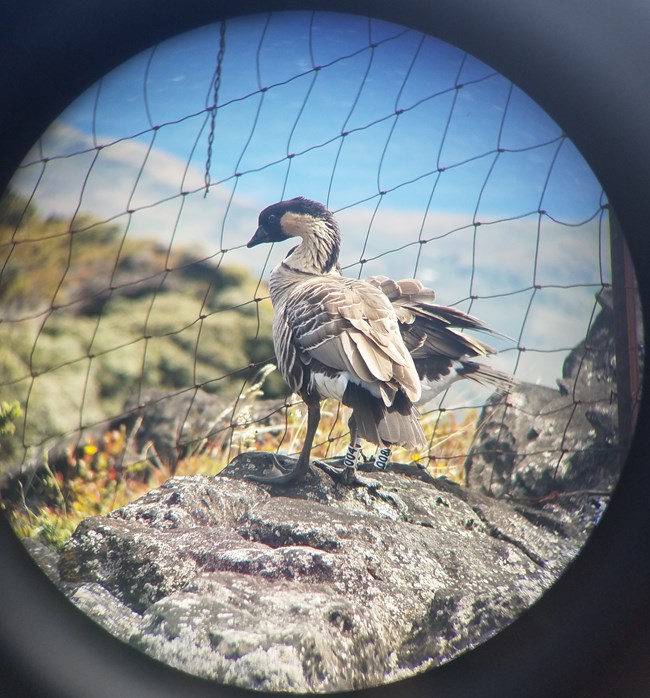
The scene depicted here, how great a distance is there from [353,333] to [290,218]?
0.91ft

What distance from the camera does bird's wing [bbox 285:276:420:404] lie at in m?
1.48

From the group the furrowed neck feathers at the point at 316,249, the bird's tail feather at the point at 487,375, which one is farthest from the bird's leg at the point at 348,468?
the furrowed neck feathers at the point at 316,249

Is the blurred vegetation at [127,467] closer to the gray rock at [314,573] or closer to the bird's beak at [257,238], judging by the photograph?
the gray rock at [314,573]

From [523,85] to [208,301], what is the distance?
770 millimetres

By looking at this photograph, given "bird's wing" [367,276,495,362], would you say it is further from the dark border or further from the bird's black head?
the dark border

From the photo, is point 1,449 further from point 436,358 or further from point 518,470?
point 518,470

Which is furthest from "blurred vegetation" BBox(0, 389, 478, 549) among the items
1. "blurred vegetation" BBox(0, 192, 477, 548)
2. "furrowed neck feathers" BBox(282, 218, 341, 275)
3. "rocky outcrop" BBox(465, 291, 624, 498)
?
"furrowed neck feathers" BBox(282, 218, 341, 275)

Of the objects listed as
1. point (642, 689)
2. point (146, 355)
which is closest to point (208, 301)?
point (146, 355)

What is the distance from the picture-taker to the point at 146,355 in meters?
1.57

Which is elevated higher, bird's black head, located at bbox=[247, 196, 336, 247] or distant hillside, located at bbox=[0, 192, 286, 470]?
bird's black head, located at bbox=[247, 196, 336, 247]

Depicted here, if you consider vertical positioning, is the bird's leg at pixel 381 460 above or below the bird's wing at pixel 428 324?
below

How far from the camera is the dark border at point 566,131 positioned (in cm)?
136

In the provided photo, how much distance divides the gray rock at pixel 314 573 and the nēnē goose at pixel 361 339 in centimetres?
18

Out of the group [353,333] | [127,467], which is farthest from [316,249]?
[127,467]
